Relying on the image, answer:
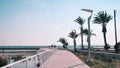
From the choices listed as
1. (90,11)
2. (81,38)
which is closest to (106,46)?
(81,38)

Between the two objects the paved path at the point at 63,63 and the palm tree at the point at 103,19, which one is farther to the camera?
the palm tree at the point at 103,19

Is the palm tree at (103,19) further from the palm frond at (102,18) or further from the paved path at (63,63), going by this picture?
the paved path at (63,63)

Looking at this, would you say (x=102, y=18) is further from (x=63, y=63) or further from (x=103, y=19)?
(x=63, y=63)

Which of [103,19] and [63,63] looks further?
[103,19]

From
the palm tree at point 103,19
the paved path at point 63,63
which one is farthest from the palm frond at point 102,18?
the paved path at point 63,63

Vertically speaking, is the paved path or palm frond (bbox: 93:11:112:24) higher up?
palm frond (bbox: 93:11:112:24)

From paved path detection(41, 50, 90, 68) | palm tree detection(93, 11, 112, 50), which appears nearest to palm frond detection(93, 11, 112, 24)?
palm tree detection(93, 11, 112, 50)

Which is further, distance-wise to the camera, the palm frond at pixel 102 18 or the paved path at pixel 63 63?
the palm frond at pixel 102 18

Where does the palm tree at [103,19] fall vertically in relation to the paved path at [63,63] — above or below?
above

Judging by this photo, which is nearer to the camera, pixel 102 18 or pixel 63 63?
pixel 63 63

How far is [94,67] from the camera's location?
1797cm

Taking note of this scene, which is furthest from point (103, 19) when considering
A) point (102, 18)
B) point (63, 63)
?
point (63, 63)

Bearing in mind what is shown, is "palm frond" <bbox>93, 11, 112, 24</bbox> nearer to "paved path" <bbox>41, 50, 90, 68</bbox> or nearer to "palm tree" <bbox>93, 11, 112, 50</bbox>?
"palm tree" <bbox>93, 11, 112, 50</bbox>

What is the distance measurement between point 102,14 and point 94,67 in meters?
44.4
